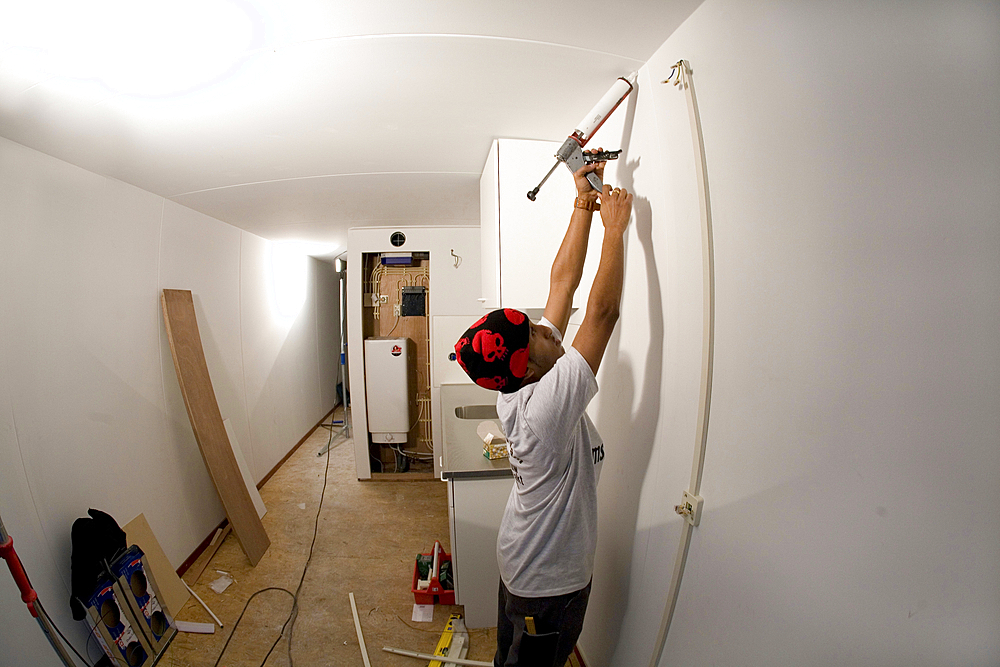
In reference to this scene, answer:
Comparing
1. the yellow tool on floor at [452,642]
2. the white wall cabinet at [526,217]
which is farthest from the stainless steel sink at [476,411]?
the white wall cabinet at [526,217]

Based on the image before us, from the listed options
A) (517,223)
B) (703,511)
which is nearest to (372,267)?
(517,223)

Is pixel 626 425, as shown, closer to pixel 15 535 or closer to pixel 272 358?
pixel 15 535

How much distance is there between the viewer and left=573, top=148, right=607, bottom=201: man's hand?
3.75 feet

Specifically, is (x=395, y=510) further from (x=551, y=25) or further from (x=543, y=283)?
(x=551, y=25)

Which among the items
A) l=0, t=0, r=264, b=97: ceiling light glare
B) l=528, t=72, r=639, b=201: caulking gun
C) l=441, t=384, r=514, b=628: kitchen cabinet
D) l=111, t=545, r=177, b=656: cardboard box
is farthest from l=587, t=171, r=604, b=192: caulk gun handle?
l=111, t=545, r=177, b=656: cardboard box

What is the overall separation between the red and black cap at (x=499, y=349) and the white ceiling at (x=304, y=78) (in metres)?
0.70

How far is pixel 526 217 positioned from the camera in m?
1.67

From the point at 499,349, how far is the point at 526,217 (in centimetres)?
89

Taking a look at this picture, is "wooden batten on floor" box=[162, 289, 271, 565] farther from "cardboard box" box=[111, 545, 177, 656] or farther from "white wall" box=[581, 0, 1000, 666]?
"white wall" box=[581, 0, 1000, 666]

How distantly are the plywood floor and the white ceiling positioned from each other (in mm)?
2371

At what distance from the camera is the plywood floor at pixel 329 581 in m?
1.92

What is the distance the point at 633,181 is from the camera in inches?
47.8

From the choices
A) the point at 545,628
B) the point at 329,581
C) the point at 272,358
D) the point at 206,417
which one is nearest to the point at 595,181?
the point at 545,628

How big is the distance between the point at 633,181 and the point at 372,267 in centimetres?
315
